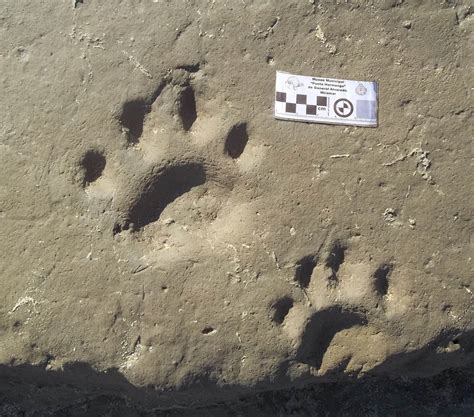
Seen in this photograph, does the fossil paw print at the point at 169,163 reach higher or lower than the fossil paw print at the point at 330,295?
higher

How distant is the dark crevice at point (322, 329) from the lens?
1867 mm

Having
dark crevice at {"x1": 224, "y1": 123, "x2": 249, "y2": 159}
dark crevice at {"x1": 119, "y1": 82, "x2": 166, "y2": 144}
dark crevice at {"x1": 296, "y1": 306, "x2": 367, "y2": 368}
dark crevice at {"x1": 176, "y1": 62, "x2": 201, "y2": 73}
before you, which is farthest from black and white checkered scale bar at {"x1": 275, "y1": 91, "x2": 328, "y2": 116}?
dark crevice at {"x1": 296, "y1": 306, "x2": 367, "y2": 368}

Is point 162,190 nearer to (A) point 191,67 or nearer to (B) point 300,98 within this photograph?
(A) point 191,67

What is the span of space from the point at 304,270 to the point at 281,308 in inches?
5.7

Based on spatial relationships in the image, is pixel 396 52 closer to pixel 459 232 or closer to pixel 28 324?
pixel 459 232

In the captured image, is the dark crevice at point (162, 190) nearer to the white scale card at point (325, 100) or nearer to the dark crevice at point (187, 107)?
the dark crevice at point (187, 107)

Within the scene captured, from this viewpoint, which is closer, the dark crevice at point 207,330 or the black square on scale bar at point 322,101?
the dark crevice at point 207,330

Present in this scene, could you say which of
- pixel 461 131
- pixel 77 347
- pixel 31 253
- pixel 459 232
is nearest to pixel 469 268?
pixel 459 232

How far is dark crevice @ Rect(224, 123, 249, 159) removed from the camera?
1918 mm

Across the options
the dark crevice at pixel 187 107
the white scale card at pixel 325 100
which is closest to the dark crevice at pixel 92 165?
the dark crevice at pixel 187 107

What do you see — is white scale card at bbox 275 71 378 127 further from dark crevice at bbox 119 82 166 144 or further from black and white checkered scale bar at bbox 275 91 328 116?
dark crevice at bbox 119 82 166 144

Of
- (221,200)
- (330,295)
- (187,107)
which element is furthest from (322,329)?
(187,107)

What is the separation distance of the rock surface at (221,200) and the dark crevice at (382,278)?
0.01 metres

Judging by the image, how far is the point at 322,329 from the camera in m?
1.91
